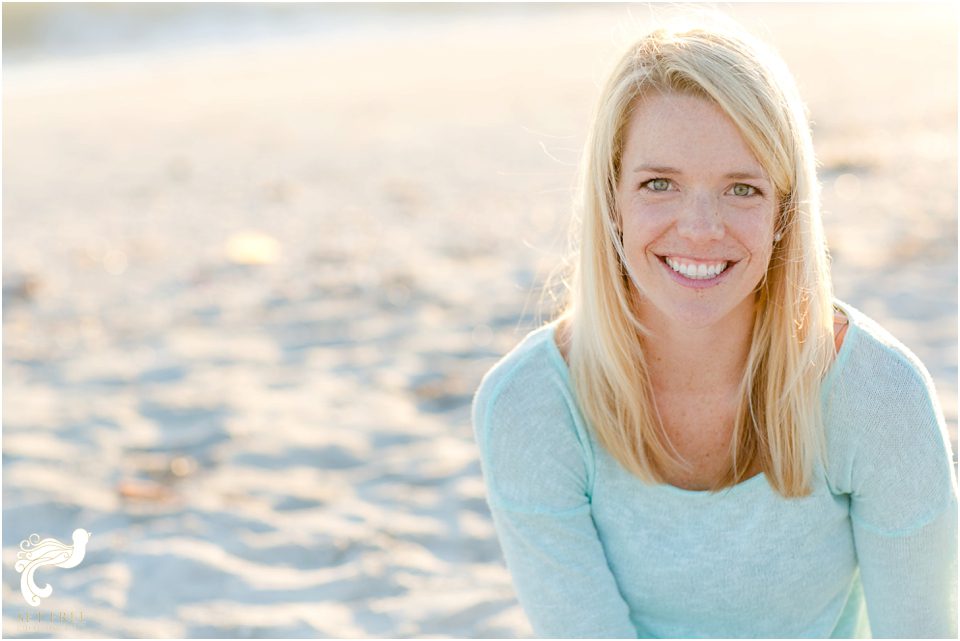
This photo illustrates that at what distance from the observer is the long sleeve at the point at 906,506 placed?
2.08m

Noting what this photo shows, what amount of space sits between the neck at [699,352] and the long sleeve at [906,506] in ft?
0.84

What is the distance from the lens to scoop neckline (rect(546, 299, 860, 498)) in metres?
2.12

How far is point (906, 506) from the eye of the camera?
2.12 metres

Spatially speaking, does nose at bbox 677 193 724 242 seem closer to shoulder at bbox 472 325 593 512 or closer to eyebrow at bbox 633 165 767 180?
eyebrow at bbox 633 165 767 180

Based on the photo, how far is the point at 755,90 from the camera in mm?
1974

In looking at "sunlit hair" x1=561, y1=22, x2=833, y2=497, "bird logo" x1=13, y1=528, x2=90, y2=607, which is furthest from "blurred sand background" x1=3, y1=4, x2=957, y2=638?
"sunlit hair" x1=561, y1=22, x2=833, y2=497

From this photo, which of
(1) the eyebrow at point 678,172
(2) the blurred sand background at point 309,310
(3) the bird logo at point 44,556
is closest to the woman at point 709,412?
(1) the eyebrow at point 678,172

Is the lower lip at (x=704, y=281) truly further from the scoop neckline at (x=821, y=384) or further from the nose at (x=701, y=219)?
the scoop neckline at (x=821, y=384)

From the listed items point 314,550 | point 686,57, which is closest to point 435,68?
point 314,550

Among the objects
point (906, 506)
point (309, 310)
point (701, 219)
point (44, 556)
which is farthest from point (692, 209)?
point (309, 310)

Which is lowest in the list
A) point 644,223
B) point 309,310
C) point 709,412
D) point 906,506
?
point 906,506

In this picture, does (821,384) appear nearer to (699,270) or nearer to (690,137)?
(699,270)

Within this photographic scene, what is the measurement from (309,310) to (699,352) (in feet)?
10.7

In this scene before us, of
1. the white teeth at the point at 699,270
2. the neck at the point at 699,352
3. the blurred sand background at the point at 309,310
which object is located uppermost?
the blurred sand background at the point at 309,310
